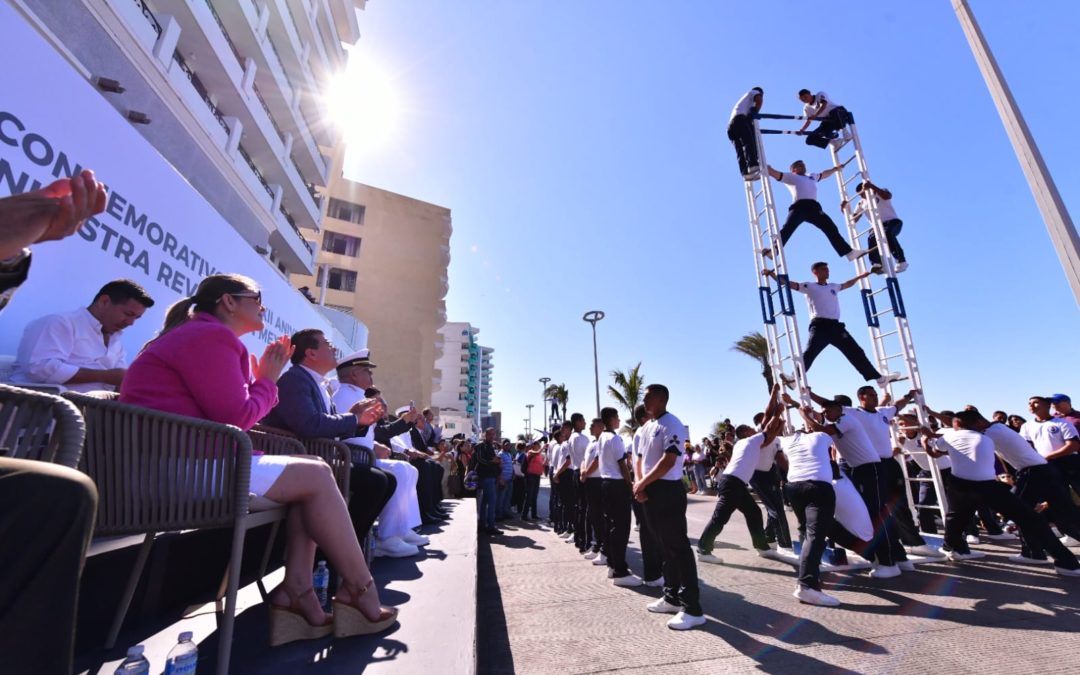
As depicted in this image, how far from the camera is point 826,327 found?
6.70 meters

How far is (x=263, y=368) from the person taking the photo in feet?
6.54

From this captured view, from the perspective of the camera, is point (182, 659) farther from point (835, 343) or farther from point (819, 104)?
point (819, 104)

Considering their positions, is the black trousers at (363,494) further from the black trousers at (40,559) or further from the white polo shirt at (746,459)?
the white polo shirt at (746,459)

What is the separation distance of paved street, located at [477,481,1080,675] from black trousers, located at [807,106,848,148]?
667 centimetres

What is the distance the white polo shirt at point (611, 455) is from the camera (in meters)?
5.62

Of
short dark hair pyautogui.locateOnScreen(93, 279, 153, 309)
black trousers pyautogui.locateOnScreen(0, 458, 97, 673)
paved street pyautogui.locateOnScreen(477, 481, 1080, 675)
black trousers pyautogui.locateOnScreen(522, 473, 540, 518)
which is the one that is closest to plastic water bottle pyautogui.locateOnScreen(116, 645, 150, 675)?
black trousers pyautogui.locateOnScreen(0, 458, 97, 673)

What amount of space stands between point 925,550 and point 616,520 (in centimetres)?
420

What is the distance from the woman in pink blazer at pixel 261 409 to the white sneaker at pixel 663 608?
2.60 meters

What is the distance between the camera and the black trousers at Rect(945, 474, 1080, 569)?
16.1 feet

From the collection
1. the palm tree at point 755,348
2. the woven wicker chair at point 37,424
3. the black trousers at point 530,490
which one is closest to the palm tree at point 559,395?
the palm tree at point 755,348

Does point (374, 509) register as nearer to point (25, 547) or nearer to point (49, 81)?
point (25, 547)

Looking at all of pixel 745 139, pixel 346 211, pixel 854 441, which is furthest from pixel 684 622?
pixel 346 211

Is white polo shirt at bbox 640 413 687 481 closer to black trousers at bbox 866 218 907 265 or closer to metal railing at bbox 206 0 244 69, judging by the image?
black trousers at bbox 866 218 907 265

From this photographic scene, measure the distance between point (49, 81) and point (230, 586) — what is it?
11.7 feet
